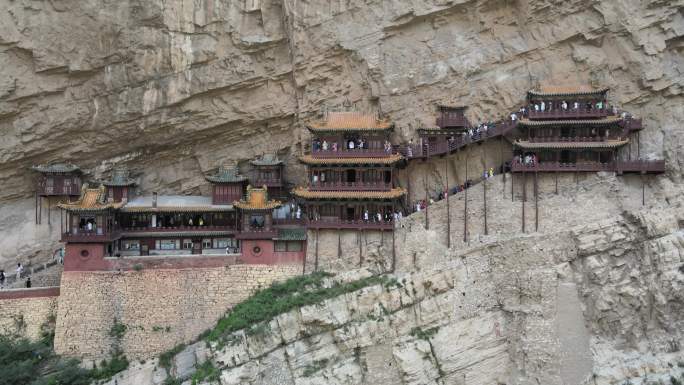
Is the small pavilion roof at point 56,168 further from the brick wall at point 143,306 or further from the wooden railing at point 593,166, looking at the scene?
the wooden railing at point 593,166

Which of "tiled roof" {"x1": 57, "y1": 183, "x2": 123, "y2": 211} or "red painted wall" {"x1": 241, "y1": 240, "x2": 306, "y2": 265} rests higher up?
"tiled roof" {"x1": 57, "y1": 183, "x2": 123, "y2": 211}

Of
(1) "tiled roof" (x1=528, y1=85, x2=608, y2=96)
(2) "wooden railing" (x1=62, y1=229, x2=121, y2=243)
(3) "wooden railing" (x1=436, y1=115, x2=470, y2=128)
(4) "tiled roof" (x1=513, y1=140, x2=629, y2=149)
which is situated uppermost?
(1) "tiled roof" (x1=528, y1=85, x2=608, y2=96)

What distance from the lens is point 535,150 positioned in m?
31.7

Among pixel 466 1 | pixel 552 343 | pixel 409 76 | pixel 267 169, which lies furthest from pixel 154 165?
pixel 552 343

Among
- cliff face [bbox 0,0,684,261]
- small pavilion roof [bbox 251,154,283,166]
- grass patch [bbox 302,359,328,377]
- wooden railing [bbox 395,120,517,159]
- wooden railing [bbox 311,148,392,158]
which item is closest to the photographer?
grass patch [bbox 302,359,328,377]

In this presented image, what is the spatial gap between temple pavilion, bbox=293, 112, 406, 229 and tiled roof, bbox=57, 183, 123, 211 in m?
8.60

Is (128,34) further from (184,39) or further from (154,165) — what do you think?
(154,165)

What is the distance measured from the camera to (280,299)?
29031 mm

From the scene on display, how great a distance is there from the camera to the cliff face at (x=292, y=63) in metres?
32.6

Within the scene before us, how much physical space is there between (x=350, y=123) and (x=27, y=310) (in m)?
16.9

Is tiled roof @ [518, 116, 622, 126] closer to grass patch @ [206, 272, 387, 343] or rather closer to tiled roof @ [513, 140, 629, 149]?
tiled roof @ [513, 140, 629, 149]

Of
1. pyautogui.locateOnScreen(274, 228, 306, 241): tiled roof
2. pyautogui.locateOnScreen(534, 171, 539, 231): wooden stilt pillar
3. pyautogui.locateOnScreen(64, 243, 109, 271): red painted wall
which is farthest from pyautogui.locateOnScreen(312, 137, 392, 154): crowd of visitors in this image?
pyautogui.locateOnScreen(64, 243, 109, 271): red painted wall

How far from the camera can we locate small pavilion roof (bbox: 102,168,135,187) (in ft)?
113

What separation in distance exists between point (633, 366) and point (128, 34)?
27.2 m
